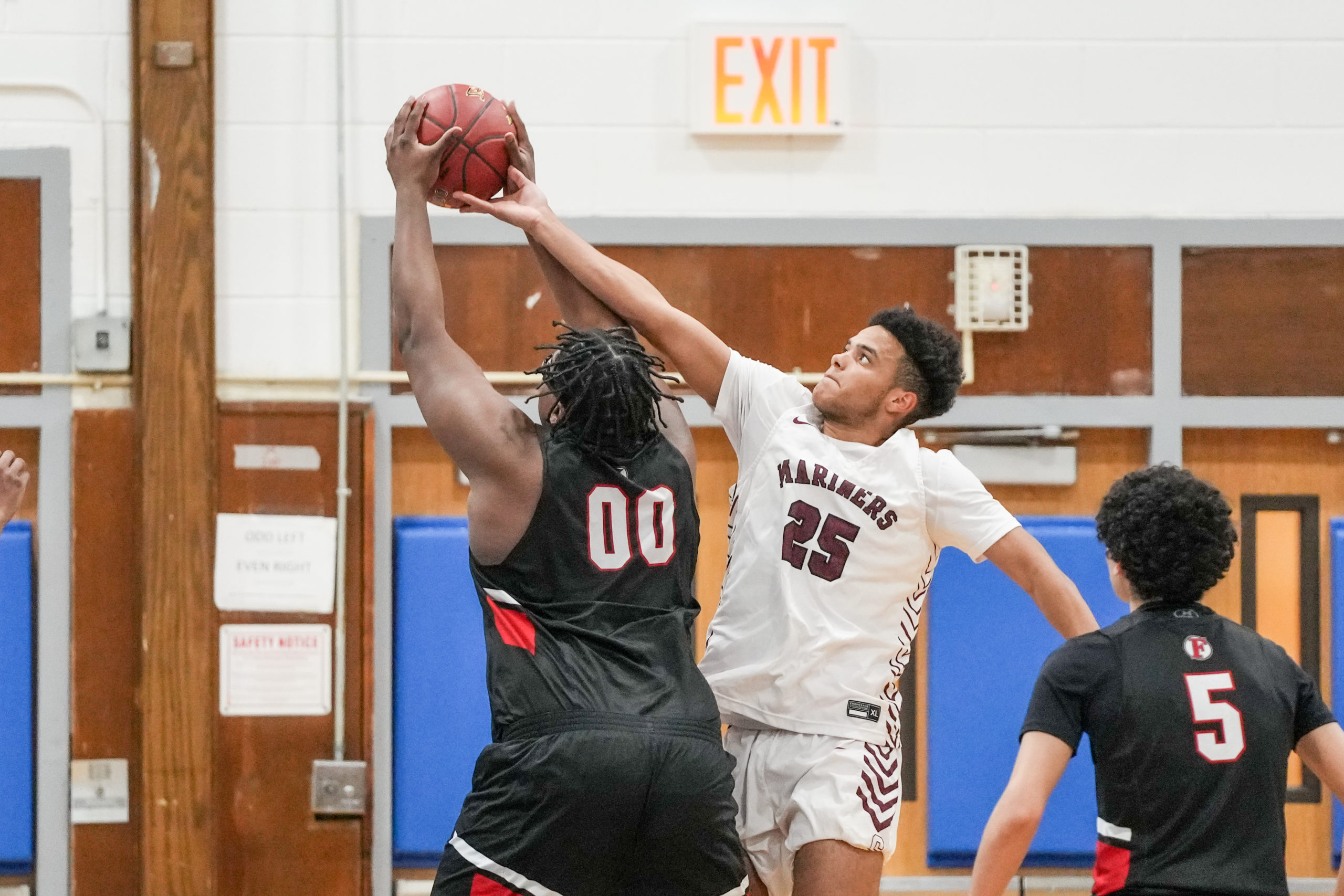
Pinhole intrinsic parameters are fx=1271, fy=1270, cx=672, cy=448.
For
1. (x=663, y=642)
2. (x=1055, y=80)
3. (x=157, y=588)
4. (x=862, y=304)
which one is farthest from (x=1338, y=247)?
(x=157, y=588)

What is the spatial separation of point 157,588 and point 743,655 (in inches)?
78.5

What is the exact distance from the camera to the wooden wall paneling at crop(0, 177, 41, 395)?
3773mm

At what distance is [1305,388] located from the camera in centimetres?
392

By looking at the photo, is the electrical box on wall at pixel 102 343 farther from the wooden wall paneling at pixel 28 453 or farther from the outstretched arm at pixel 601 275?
the outstretched arm at pixel 601 275

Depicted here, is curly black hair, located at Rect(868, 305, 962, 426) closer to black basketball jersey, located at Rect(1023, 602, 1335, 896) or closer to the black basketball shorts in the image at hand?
black basketball jersey, located at Rect(1023, 602, 1335, 896)

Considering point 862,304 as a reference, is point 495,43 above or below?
above

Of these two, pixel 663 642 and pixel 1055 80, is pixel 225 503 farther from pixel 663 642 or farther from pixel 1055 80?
pixel 1055 80

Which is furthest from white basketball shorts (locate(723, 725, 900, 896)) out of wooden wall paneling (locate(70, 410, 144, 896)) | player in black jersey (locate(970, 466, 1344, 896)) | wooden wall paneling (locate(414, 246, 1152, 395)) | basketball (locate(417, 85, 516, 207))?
wooden wall paneling (locate(70, 410, 144, 896))

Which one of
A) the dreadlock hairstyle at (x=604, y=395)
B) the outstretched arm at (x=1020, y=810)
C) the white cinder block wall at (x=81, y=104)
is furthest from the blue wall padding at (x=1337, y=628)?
the white cinder block wall at (x=81, y=104)

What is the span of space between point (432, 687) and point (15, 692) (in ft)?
4.00

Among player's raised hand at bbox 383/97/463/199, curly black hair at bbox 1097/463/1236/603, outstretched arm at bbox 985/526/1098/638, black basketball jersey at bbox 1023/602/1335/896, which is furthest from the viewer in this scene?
outstretched arm at bbox 985/526/1098/638

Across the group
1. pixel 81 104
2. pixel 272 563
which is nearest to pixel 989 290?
pixel 272 563

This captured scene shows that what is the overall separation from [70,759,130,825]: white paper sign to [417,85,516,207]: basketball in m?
2.24

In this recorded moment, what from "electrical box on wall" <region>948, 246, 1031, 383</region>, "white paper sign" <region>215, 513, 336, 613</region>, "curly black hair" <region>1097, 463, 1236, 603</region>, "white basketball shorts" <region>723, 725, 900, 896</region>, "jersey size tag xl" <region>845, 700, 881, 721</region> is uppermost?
"electrical box on wall" <region>948, 246, 1031, 383</region>
